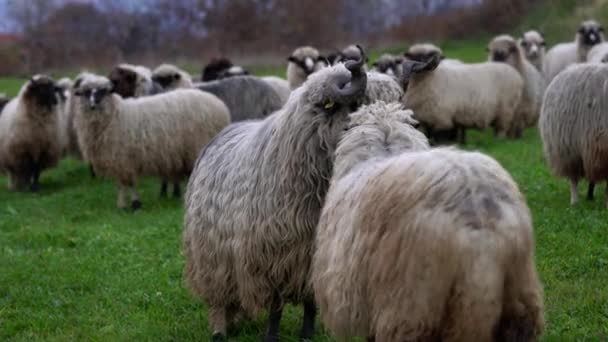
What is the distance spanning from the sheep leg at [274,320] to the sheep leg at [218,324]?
19.1 inches

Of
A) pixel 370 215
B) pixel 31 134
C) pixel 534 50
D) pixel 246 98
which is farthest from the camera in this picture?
pixel 534 50

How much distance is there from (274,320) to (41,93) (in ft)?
34.8

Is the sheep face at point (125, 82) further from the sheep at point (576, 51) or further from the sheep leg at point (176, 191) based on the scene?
the sheep at point (576, 51)

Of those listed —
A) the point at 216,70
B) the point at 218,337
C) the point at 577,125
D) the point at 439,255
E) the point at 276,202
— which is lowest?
the point at 216,70

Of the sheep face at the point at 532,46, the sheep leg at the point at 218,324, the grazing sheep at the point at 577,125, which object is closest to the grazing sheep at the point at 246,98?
the grazing sheep at the point at 577,125

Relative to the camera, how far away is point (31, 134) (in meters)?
14.9

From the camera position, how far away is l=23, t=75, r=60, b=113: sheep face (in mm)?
14891

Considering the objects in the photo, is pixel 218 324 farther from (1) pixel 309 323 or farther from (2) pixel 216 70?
(2) pixel 216 70

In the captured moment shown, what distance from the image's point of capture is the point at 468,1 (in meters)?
44.2

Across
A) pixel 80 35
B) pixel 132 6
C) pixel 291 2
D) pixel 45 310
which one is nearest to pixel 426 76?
pixel 45 310

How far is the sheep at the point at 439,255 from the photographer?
332cm

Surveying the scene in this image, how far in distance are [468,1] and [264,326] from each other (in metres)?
40.2

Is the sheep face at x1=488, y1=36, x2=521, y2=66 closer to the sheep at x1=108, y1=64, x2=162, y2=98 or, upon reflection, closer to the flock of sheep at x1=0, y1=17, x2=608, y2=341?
the sheep at x1=108, y1=64, x2=162, y2=98

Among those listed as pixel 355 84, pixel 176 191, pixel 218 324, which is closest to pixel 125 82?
pixel 176 191
